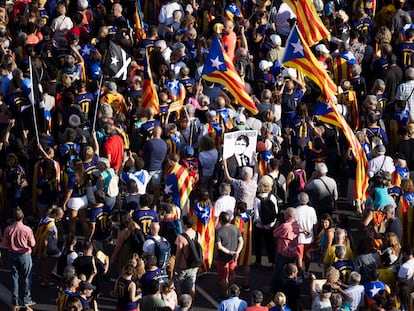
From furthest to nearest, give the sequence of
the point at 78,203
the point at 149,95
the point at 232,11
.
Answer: the point at 232,11 → the point at 149,95 → the point at 78,203

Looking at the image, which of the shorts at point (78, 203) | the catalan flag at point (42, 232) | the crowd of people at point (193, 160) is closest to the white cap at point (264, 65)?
the crowd of people at point (193, 160)

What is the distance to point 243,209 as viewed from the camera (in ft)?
75.3

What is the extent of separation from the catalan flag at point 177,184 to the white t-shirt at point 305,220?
2017 mm

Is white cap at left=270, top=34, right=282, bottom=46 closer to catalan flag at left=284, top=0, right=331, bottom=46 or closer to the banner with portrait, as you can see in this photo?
catalan flag at left=284, top=0, right=331, bottom=46

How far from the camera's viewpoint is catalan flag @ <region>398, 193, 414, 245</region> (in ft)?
77.0

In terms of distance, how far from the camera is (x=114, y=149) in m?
24.8

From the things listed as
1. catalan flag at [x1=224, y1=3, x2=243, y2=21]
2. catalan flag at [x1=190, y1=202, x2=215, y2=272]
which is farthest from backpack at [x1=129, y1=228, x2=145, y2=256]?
catalan flag at [x1=224, y1=3, x2=243, y2=21]

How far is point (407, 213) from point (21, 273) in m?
5.88

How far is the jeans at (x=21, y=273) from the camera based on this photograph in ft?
72.0

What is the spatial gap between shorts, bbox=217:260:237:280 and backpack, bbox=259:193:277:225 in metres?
1.09

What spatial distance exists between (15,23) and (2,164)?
5.94 metres

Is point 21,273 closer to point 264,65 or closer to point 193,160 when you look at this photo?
point 193,160

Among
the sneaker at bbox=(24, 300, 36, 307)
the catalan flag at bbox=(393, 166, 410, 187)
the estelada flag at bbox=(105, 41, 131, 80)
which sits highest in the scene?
the estelada flag at bbox=(105, 41, 131, 80)

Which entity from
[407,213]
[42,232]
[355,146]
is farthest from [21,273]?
[407,213]
